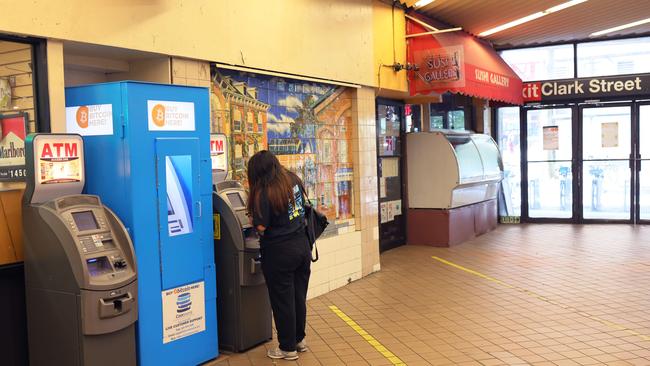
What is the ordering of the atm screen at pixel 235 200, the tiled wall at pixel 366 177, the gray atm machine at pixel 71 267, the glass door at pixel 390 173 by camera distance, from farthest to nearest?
the glass door at pixel 390 173, the tiled wall at pixel 366 177, the atm screen at pixel 235 200, the gray atm machine at pixel 71 267

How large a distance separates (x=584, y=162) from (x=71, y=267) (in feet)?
40.0

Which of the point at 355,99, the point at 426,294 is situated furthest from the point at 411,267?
the point at 355,99

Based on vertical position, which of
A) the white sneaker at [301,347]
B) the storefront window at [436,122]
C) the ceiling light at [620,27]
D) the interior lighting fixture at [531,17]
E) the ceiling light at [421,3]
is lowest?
the white sneaker at [301,347]

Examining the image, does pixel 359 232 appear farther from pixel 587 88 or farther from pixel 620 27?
pixel 620 27

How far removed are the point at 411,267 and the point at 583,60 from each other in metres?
7.39

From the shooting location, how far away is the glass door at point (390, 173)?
10.6m

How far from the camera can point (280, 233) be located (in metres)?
5.13

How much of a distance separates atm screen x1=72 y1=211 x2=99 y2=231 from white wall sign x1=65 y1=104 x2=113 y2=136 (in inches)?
26.1

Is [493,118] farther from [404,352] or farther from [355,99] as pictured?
[404,352]

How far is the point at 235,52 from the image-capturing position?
627cm

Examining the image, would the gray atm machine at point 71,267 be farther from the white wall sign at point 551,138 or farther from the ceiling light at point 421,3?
the white wall sign at point 551,138

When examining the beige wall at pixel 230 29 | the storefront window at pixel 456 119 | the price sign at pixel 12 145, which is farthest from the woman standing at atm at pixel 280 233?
the storefront window at pixel 456 119

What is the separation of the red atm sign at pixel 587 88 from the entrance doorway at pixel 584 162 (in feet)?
1.68

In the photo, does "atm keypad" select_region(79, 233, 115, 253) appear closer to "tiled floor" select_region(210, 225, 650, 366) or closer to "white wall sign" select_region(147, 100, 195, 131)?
"white wall sign" select_region(147, 100, 195, 131)
